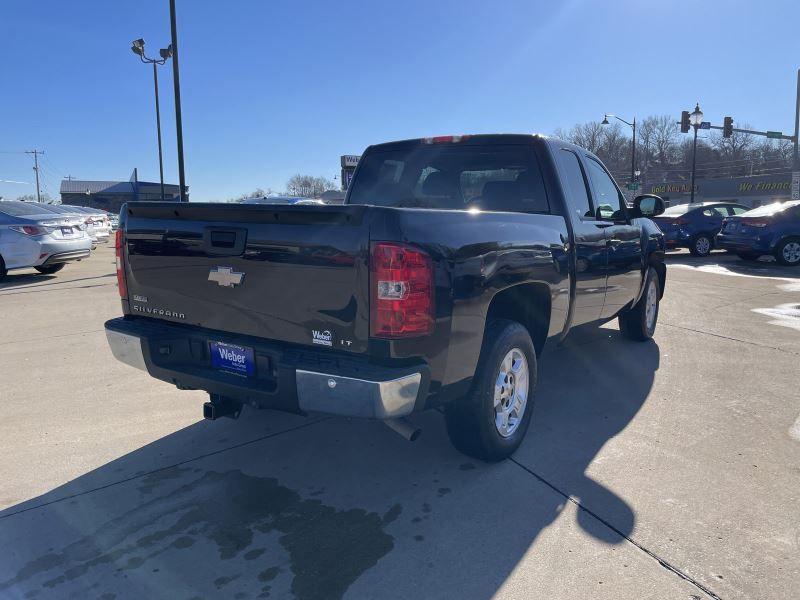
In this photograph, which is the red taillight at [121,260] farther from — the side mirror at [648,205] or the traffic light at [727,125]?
the traffic light at [727,125]

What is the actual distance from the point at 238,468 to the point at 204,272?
1195mm

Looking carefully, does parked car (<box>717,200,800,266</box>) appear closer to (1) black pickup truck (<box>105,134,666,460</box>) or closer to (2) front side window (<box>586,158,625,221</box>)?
(2) front side window (<box>586,158,625,221</box>)

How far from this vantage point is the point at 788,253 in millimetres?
13766

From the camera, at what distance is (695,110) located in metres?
28.4

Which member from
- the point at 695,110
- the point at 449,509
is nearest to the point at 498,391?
the point at 449,509

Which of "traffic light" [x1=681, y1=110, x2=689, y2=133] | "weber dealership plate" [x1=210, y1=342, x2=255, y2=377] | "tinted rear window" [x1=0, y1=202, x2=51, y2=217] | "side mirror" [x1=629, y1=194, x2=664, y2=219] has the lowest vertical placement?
"weber dealership plate" [x1=210, y1=342, x2=255, y2=377]

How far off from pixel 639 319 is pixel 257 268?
4.65 meters

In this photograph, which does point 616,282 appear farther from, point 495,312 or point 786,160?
point 786,160

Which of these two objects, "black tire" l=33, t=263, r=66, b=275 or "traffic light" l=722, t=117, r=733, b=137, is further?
"traffic light" l=722, t=117, r=733, b=137

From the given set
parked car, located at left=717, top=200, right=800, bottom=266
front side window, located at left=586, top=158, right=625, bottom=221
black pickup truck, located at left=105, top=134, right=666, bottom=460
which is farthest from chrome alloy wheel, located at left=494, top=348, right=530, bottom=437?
parked car, located at left=717, top=200, right=800, bottom=266

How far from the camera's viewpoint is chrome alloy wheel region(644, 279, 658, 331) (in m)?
6.28

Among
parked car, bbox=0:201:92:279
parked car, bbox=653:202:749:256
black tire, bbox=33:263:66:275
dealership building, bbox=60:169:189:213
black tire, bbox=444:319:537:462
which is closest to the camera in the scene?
black tire, bbox=444:319:537:462

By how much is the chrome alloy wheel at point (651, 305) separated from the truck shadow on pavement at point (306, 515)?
2.49 metres

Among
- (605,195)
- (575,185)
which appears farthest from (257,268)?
(605,195)
